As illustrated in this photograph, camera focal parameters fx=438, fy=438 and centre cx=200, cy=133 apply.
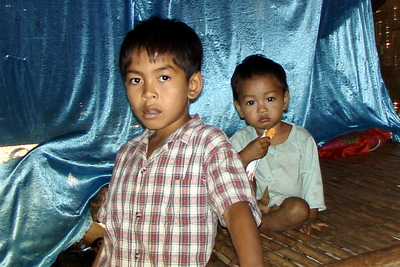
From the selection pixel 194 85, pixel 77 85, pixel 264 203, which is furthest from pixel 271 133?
pixel 77 85

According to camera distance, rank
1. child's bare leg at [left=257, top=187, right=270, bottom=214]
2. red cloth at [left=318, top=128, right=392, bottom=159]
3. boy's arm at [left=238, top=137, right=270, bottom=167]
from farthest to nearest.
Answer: red cloth at [left=318, top=128, right=392, bottom=159] < child's bare leg at [left=257, top=187, right=270, bottom=214] < boy's arm at [left=238, top=137, right=270, bottom=167]

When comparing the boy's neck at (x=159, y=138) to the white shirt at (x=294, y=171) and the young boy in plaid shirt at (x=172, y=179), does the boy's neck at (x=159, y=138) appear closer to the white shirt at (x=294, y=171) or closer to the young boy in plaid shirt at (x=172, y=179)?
the young boy in plaid shirt at (x=172, y=179)

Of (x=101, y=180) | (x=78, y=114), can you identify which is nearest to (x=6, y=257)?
(x=101, y=180)

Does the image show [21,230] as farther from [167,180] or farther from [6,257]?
[167,180]

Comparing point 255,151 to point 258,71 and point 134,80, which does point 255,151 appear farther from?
point 134,80

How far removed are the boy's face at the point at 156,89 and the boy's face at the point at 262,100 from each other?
53 cm

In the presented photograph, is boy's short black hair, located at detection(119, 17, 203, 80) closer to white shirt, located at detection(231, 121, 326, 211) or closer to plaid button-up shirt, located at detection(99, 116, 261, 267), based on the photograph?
plaid button-up shirt, located at detection(99, 116, 261, 267)

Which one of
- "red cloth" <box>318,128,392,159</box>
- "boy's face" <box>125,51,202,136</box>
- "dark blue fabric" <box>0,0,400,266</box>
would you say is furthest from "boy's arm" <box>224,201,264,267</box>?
"red cloth" <box>318,128,392,159</box>

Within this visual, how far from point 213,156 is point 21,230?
1093 mm

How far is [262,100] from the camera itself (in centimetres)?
157

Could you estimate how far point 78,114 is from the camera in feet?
6.12

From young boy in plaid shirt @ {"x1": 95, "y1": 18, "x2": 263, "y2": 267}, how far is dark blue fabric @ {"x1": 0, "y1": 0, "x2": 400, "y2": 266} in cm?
75

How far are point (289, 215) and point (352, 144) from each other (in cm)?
119

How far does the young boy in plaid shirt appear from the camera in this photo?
3.14 feet
